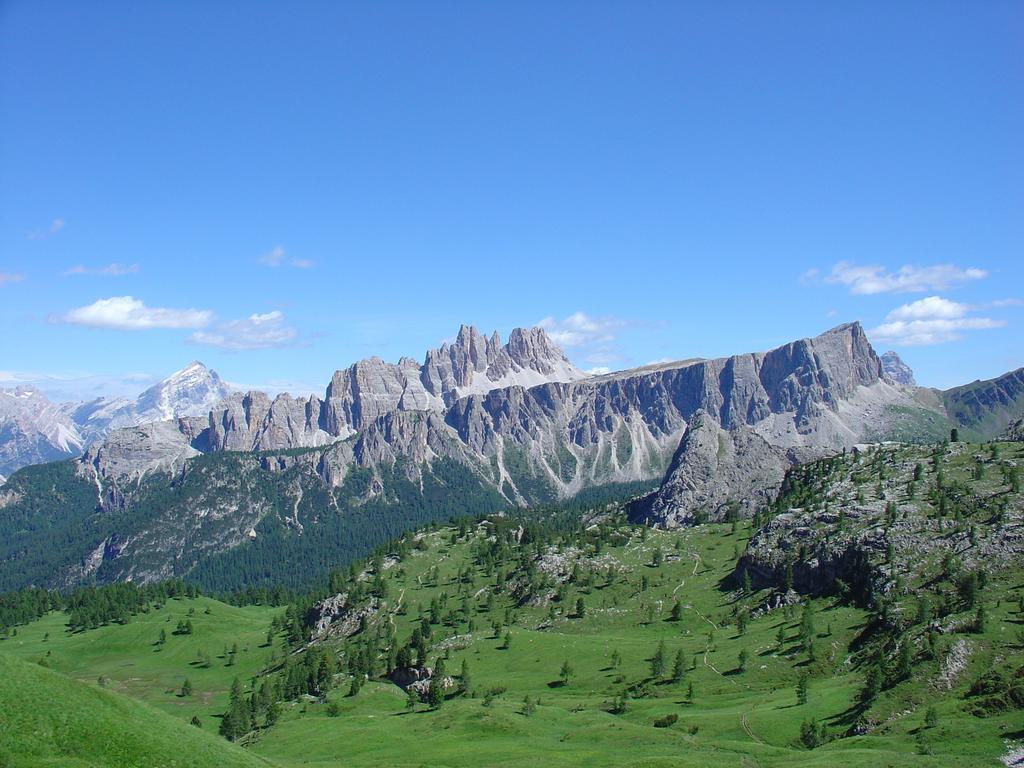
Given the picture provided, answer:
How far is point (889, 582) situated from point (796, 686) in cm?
4075

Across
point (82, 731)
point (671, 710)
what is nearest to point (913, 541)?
point (671, 710)

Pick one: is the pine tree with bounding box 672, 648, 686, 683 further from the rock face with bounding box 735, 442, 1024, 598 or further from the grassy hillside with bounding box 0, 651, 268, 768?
the grassy hillside with bounding box 0, 651, 268, 768

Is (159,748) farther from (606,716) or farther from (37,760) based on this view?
(606,716)

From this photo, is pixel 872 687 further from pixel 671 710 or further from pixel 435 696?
pixel 435 696

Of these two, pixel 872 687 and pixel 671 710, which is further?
pixel 671 710

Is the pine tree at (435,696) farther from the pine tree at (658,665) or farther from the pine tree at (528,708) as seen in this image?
the pine tree at (658,665)

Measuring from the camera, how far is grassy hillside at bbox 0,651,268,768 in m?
81.1

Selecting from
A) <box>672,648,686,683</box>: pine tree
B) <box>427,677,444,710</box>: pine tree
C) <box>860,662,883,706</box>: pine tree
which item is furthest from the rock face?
<box>427,677,444,710</box>: pine tree

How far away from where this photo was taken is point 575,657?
180 metres

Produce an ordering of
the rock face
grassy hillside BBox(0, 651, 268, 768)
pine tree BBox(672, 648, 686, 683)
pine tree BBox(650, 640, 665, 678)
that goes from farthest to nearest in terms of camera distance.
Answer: the rock face → pine tree BBox(650, 640, 665, 678) → pine tree BBox(672, 648, 686, 683) → grassy hillside BBox(0, 651, 268, 768)

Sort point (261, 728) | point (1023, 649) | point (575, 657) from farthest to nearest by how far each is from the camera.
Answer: point (575, 657)
point (261, 728)
point (1023, 649)

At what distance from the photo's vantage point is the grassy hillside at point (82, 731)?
81062 millimetres

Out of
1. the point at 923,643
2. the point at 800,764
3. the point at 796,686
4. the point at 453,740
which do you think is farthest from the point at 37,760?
the point at 923,643

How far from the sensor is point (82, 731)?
8575cm
